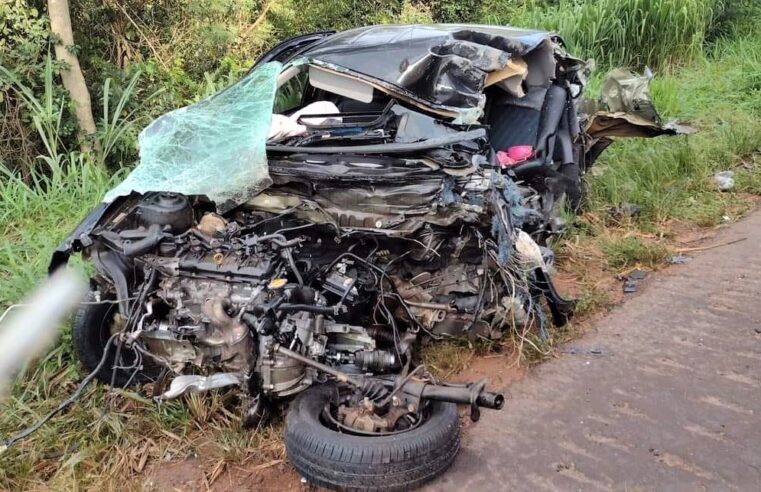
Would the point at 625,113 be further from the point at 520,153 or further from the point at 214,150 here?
the point at 214,150

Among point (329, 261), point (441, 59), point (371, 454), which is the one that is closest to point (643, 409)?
point (371, 454)

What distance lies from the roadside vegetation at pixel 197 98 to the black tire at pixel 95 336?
10 centimetres

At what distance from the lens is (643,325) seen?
3711 mm

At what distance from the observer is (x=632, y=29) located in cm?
780

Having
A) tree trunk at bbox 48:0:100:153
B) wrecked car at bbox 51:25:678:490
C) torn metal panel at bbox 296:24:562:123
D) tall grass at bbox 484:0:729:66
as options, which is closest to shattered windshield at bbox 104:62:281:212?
wrecked car at bbox 51:25:678:490

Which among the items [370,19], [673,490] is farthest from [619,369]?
[370,19]

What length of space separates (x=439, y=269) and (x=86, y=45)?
484cm

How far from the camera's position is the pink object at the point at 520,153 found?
423 centimetres

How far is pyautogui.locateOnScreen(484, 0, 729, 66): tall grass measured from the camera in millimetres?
7695

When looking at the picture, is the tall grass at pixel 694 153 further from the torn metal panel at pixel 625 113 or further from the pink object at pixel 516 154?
the pink object at pixel 516 154

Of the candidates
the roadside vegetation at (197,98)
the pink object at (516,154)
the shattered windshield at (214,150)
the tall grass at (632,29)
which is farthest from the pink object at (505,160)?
the tall grass at (632,29)

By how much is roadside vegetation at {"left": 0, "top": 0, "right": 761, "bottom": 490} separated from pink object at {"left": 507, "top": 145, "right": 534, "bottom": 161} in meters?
0.80

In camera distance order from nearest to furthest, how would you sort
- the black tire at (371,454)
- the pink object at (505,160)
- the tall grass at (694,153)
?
the black tire at (371,454) → the pink object at (505,160) → the tall grass at (694,153)

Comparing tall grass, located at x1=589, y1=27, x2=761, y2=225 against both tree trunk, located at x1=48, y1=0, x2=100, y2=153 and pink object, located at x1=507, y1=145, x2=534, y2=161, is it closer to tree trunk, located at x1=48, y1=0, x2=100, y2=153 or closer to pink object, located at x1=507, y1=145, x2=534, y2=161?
pink object, located at x1=507, y1=145, x2=534, y2=161
